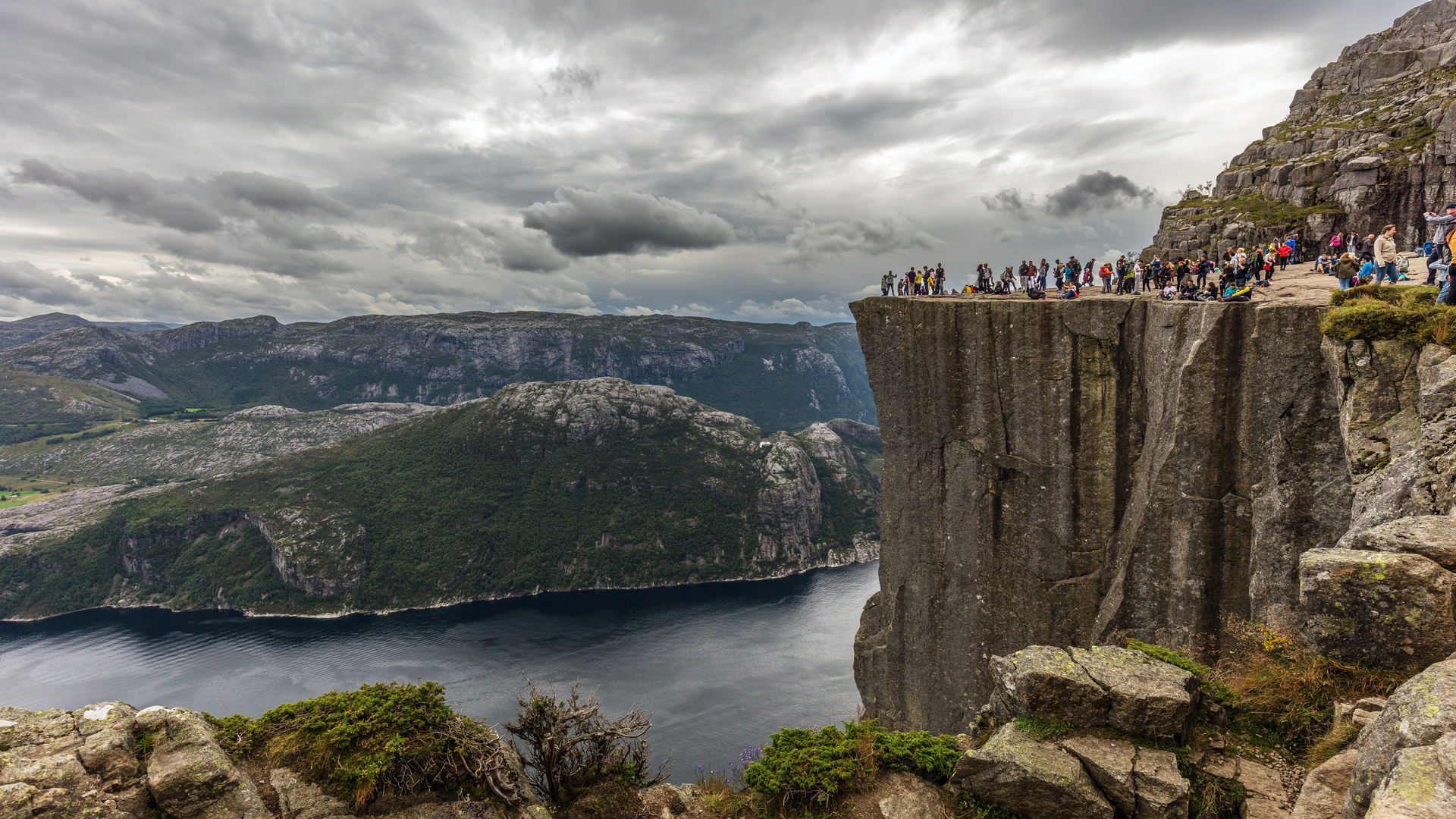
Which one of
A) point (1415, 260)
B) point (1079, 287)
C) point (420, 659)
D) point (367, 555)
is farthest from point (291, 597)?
point (1415, 260)

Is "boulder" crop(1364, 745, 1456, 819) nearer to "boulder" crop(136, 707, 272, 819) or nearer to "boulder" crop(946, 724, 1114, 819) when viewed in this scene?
"boulder" crop(946, 724, 1114, 819)

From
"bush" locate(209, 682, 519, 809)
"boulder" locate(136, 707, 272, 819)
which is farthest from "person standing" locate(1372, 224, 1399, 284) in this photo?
"boulder" locate(136, 707, 272, 819)

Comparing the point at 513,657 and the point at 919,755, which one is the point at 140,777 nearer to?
the point at 919,755

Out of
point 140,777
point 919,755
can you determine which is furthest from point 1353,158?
point 140,777

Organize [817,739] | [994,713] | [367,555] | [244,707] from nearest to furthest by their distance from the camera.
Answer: [994,713], [817,739], [244,707], [367,555]

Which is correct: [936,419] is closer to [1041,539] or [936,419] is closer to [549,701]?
[1041,539]

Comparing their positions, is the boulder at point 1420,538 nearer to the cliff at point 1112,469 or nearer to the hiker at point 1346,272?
the cliff at point 1112,469

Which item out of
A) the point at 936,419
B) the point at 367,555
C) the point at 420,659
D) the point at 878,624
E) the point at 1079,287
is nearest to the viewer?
the point at 936,419
